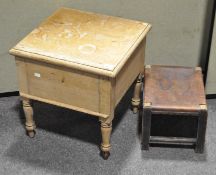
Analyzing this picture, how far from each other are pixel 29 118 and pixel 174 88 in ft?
2.02

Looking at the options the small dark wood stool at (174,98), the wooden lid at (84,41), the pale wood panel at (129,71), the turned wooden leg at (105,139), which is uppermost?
the wooden lid at (84,41)

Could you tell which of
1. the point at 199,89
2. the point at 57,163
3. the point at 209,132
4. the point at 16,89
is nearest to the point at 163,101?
the point at 199,89

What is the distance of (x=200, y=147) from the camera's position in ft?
7.27

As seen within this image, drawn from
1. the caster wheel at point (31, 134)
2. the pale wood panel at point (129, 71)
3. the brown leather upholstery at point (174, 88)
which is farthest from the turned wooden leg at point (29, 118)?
the brown leather upholstery at point (174, 88)

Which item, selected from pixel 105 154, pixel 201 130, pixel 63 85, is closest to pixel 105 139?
pixel 105 154

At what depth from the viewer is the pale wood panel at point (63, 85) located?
1.97m

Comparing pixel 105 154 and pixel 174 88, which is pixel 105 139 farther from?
pixel 174 88

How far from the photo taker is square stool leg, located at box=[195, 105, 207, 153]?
2107 millimetres

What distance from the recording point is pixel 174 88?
87.7 inches

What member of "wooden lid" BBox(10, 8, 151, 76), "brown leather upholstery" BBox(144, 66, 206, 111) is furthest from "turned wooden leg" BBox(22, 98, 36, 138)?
"brown leather upholstery" BBox(144, 66, 206, 111)

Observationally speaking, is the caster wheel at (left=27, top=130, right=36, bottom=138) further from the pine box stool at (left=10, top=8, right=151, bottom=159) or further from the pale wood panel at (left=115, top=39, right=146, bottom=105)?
the pale wood panel at (left=115, top=39, right=146, bottom=105)

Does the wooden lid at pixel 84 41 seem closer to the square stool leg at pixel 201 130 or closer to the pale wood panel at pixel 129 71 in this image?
the pale wood panel at pixel 129 71

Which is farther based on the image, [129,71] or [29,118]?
[29,118]

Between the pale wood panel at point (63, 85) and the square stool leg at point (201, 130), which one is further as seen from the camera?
the square stool leg at point (201, 130)
